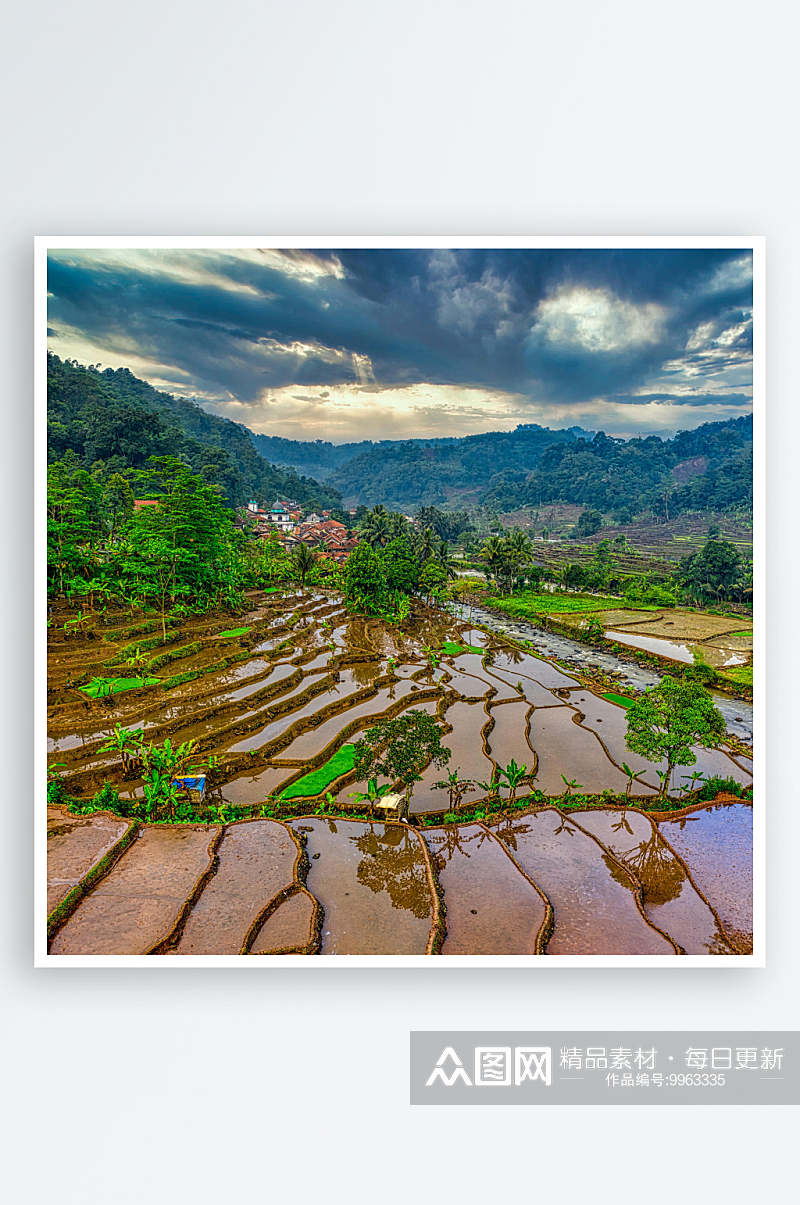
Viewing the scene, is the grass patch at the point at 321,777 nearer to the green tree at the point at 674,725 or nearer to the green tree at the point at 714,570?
the green tree at the point at 674,725

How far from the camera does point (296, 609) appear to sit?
4152 mm

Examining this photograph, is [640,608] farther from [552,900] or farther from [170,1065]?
[170,1065]

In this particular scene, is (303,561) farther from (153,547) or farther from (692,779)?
(692,779)

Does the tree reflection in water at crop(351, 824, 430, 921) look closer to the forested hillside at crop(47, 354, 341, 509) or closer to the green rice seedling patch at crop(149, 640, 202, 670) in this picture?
the green rice seedling patch at crop(149, 640, 202, 670)

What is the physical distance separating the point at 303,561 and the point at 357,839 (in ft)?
6.98

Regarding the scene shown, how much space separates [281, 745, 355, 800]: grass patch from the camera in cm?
320

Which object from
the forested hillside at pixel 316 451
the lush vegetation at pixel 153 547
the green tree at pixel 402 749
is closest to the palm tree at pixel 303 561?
the lush vegetation at pixel 153 547

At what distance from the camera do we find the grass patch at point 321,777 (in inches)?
126

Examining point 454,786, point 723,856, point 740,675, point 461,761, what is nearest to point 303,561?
point 461,761

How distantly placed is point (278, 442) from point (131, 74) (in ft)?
6.20

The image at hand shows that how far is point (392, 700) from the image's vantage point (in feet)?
13.0

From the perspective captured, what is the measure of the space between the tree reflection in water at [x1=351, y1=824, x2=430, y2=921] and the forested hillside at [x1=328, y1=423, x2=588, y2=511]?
2247mm
